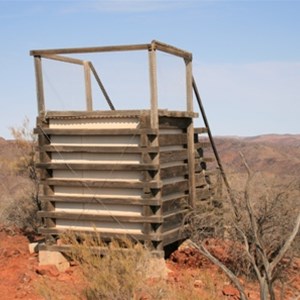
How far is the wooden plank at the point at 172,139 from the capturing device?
9.73 meters

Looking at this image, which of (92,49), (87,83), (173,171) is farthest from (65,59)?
(173,171)

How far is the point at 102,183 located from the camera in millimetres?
9859

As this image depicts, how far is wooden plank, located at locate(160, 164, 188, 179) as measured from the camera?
9.80 m

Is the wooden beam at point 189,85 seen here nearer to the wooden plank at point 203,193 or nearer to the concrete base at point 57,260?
the wooden plank at point 203,193

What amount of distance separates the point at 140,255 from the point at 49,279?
1807mm

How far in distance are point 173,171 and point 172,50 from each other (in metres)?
2.12

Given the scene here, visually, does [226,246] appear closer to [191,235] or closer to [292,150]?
[191,235]

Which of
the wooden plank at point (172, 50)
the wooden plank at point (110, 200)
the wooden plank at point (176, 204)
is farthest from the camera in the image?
the wooden plank at point (176, 204)

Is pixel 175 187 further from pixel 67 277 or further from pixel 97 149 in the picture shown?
pixel 67 277

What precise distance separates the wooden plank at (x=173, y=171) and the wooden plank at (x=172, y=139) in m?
0.42

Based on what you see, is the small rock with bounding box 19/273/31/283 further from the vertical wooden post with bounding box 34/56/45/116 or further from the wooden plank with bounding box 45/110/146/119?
the vertical wooden post with bounding box 34/56/45/116

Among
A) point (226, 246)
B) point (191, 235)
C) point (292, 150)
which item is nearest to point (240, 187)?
point (226, 246)

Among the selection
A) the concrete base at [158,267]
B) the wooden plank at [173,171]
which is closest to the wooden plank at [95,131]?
the wooden plank at [173,171]

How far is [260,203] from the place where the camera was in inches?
407
